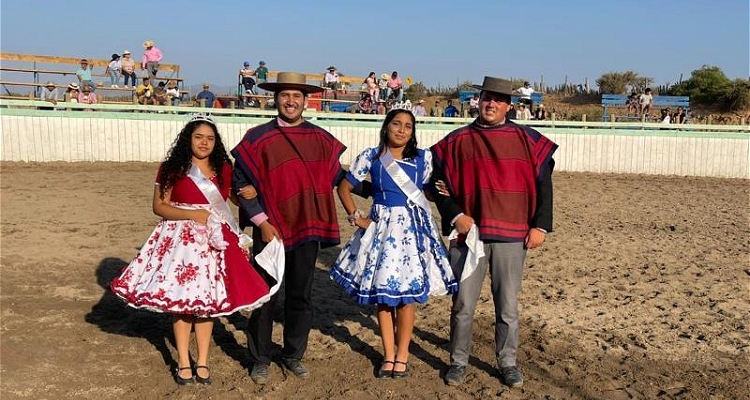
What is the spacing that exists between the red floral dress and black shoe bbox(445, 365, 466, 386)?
3.81 feet

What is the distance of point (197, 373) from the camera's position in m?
4.00

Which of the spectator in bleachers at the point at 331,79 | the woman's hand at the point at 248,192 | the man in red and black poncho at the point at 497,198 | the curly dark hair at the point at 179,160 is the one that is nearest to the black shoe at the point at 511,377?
the man in red and black poncho at the point at 497,198

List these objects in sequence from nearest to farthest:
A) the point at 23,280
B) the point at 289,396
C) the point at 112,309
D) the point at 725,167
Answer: the point at 289,396
the point at 112,309
the point at 23,280
the point at 725,167

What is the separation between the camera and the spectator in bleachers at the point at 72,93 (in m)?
15.4

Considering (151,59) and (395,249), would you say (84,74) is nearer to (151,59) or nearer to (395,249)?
(151,59)

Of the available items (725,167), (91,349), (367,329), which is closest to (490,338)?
(367,329)

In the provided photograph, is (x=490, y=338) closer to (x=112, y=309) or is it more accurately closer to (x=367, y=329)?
(x=367, y=329)

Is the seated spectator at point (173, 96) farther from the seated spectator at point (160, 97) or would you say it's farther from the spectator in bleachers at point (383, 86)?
the spectator in bleachers at point (383, 86)

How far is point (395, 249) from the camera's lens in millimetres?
3953

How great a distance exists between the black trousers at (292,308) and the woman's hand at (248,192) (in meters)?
0.22

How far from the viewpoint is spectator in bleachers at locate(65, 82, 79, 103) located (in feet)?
50.6

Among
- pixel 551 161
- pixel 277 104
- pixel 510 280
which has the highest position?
pixel 277 104

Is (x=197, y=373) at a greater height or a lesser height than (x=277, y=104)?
lesser

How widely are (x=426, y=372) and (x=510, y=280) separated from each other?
817mm
